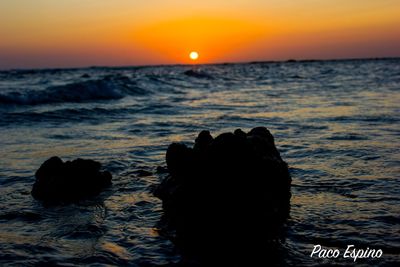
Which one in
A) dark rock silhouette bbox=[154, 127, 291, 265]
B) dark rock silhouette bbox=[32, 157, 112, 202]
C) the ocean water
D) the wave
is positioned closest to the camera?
the ocean water

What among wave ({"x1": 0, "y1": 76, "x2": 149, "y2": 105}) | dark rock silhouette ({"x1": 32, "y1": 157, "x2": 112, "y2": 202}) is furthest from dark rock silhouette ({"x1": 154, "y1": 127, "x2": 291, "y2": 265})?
wave ({"x1": 0, "y1": 76, "x2": 149, "y2": 105})

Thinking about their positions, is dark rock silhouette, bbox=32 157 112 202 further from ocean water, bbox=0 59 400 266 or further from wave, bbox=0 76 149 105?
wave, bbox=0 76 149 105

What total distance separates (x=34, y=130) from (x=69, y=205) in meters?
8.30

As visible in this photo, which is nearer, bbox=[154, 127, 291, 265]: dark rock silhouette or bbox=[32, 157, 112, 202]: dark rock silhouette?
bbox=[154, 127, 291, 265]: dark rock silhouette

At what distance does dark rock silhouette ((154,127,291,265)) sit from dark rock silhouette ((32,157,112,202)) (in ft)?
4.74

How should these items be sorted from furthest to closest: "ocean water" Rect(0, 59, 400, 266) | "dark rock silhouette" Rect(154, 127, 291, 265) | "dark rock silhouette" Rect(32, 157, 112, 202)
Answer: "dark rock silhouette" Rect(32, 157, 112, 202)
"dark rock silhouette" Rect(154, 127, 291, 265)
"ocean water" Rect(0, 59, 400, 266)

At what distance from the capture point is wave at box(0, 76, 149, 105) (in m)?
22.4

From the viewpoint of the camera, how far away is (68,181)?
624cm

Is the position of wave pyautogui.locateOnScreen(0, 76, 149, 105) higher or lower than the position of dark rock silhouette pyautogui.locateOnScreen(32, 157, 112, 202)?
higher

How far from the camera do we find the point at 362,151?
8.48 meters

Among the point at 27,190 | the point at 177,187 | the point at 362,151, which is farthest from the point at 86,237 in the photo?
the point at 362,151

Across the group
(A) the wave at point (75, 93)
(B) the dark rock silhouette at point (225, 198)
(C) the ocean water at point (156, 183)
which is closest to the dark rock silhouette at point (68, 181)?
(C) the ocean water at point (156, 183)

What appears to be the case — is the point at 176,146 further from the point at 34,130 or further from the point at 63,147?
the point at 34,130

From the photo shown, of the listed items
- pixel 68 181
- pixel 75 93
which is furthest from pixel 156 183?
pixel 75 93
